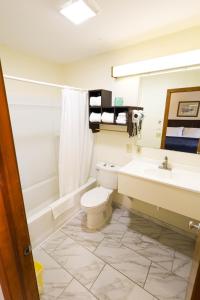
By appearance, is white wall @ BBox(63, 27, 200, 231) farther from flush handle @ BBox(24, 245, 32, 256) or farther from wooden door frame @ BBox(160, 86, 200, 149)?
flush handle @ BBox(24, 245, 32, 256)

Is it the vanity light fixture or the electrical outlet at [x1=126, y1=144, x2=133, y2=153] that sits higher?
the vanity light fixture

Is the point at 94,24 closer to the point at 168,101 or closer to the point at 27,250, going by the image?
the point at 168,101

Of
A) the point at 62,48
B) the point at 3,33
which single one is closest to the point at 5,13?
the point at 3,33

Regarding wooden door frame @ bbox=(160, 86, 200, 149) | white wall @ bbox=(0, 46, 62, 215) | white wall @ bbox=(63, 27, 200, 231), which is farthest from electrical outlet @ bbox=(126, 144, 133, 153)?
white wall @ bbox=(0, 46, 62, 215)

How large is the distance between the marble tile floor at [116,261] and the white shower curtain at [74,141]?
60 centimetres

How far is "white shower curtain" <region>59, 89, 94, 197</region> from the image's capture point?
6.97ft

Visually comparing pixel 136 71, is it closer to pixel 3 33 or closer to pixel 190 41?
pixel 190 41

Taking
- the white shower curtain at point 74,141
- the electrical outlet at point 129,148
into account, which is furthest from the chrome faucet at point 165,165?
the white shower curtain at point 74,141

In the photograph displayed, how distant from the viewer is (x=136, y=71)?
199 centimetres

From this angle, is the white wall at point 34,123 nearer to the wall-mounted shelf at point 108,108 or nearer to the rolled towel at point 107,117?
the wall-mounted shelf at point 108,108

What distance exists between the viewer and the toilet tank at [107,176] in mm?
2297

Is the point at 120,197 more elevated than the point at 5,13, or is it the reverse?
the point at 5,13

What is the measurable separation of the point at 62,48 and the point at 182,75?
1.54 metres

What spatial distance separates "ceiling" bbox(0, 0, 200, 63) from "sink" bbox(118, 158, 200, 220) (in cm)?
150
